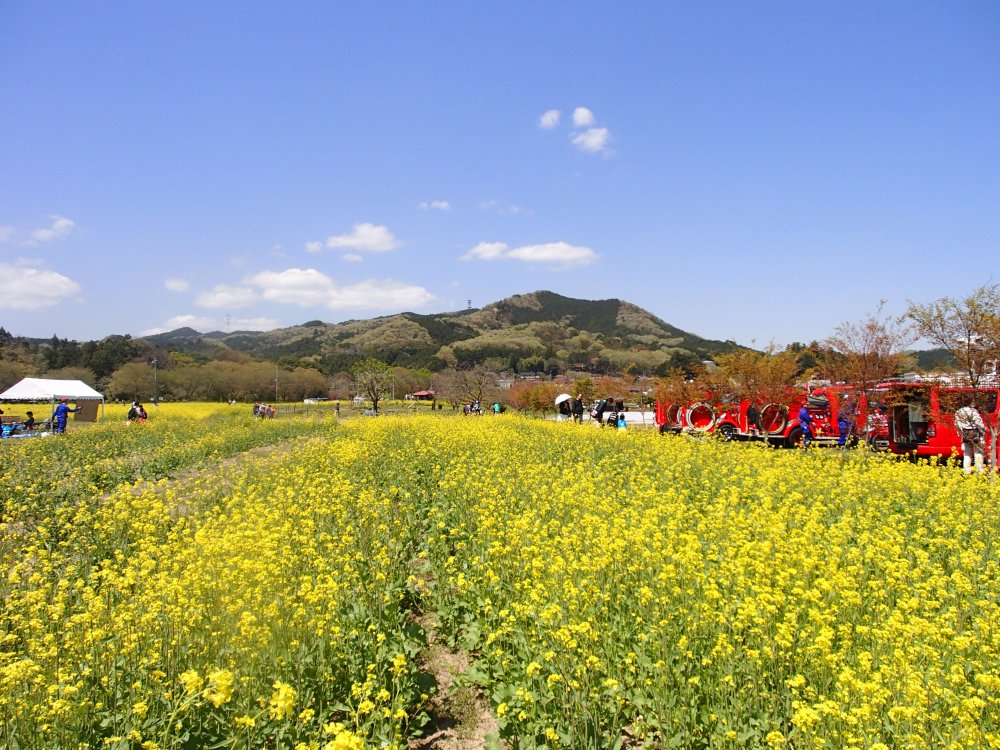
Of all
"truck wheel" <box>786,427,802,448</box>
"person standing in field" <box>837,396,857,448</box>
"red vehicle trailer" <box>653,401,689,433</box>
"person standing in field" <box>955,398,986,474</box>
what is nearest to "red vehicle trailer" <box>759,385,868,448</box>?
"truck wheel" <box>786,427,802,448</box>

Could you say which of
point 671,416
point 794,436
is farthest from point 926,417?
point 671,416

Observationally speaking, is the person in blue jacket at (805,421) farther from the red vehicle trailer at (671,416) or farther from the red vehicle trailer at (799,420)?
the red vehicle trailer at (671,416)

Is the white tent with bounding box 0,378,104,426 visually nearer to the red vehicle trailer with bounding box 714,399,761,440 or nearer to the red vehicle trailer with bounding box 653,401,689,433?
the red vehicle trailer with bounding box 653,401,689,433

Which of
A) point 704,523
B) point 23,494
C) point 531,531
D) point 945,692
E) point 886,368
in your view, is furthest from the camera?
point 886,368

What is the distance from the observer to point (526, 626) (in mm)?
4117

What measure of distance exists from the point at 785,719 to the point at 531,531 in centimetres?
278

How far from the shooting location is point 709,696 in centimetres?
336

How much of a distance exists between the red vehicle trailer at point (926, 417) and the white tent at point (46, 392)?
38154 millimetres

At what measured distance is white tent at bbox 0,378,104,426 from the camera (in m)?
31.7

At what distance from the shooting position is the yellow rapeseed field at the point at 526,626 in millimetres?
3043

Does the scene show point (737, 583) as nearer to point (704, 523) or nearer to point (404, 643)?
point (704, 523)

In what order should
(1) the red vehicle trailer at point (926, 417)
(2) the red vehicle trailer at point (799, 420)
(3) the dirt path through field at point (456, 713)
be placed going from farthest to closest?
(2) the red vehicle trailer at point (799, 420)
(1) the red vehicle trailer at point (926, 417)
(3) the dirt path through field at point (456, 713)

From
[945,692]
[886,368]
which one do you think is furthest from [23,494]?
[886,368]

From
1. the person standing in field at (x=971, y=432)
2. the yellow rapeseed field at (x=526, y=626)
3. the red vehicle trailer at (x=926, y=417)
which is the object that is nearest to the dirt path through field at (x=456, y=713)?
the yellow rapeseed field at (x=526, y=626)
